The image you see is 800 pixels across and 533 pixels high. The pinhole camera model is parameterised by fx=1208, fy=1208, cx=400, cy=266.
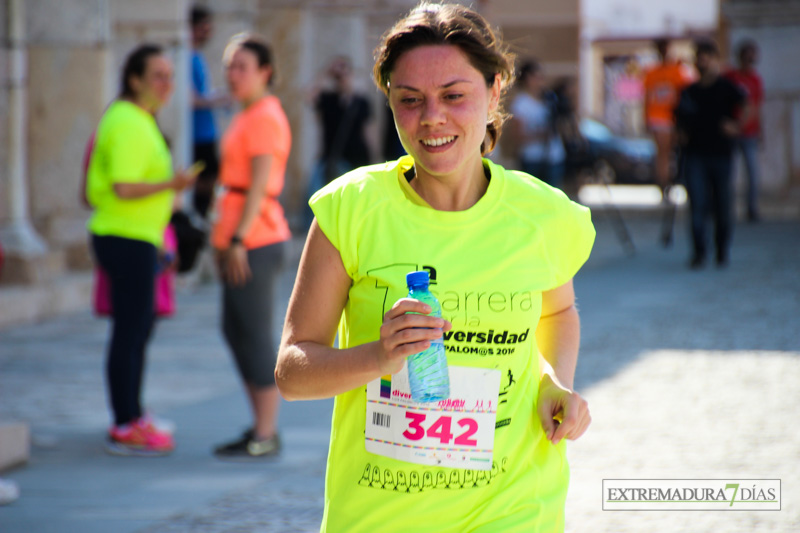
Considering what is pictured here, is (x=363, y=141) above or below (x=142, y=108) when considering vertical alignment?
below

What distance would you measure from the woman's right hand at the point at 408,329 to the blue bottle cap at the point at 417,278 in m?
0.05

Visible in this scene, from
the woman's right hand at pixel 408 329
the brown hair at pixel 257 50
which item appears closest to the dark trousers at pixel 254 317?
the brown hair at pixel 257 50

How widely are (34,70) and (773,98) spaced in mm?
11077

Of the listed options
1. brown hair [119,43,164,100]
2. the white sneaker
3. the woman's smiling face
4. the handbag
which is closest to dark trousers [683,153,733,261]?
the handbag

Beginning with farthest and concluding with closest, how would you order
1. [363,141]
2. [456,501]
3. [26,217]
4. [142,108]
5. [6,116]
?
1. [363,141]
2. [26,217]
3. [6,116]
4. [142,108]
5. [456,501]

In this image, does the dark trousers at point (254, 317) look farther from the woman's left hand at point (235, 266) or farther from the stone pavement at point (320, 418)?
the stone pavement at point (320, 418)

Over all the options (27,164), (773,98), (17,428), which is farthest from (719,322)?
(773,98)

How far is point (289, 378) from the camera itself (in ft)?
7.53

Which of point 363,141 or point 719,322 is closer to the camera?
point 719,322

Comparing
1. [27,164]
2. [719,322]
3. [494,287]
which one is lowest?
[719,322]

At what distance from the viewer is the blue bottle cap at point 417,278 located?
212 cm

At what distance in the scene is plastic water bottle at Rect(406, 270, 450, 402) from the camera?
6.95 feet

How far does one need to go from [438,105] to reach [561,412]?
65 centimetres

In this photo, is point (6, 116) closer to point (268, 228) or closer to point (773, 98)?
point (268, 228)
